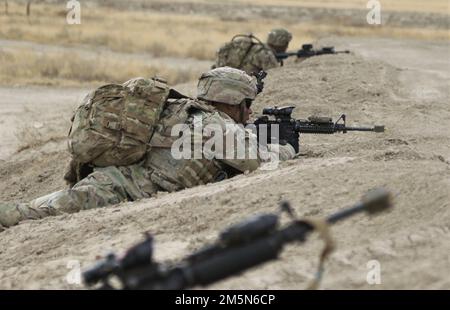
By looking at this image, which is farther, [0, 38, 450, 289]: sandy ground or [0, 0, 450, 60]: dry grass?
[0, 0, 450, 60]: dry grass

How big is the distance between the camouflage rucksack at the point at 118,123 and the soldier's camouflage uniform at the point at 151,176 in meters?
0.09

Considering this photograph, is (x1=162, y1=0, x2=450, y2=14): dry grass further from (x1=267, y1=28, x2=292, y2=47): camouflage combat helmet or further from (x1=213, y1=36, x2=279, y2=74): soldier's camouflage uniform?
(x1=213, y1=36, x2=279, y2=74): soldier's camouflage uniform

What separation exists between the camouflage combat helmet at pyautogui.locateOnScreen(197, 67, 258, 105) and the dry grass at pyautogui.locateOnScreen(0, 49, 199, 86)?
13.3 m

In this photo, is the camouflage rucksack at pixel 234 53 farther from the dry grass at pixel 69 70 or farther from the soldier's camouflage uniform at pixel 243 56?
the dry grass at pixel 69 70

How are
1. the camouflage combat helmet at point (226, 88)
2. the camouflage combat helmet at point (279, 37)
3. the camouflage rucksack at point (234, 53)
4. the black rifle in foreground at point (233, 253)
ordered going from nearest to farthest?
the black rifle in foreground at point (233, 253), the camouflage combat helmet at point (226, 88), the camouflage rucksack at point (234, 53), the camouflage combat helmet at point (279, 37)

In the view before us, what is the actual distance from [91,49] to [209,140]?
22.5 metres

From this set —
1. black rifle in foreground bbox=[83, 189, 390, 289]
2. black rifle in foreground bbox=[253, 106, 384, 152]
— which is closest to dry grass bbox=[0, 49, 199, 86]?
black rifle in foreground bbox=[253, 106, 384, 152]

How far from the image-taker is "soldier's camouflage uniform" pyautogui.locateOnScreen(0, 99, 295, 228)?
6.12 meters

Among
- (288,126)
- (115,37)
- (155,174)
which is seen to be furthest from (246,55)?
(115,37)

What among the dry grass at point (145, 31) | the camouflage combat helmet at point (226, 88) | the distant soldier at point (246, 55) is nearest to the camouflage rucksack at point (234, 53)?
the distant soldier at point (246, 55)

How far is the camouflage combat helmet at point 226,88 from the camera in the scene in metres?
6.53

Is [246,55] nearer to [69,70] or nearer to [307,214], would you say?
[69,70]

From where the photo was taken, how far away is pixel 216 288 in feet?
12.3

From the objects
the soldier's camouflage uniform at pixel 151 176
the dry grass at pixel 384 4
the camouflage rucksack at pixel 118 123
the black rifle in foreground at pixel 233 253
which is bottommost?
the dry grass at pixel 384 4
